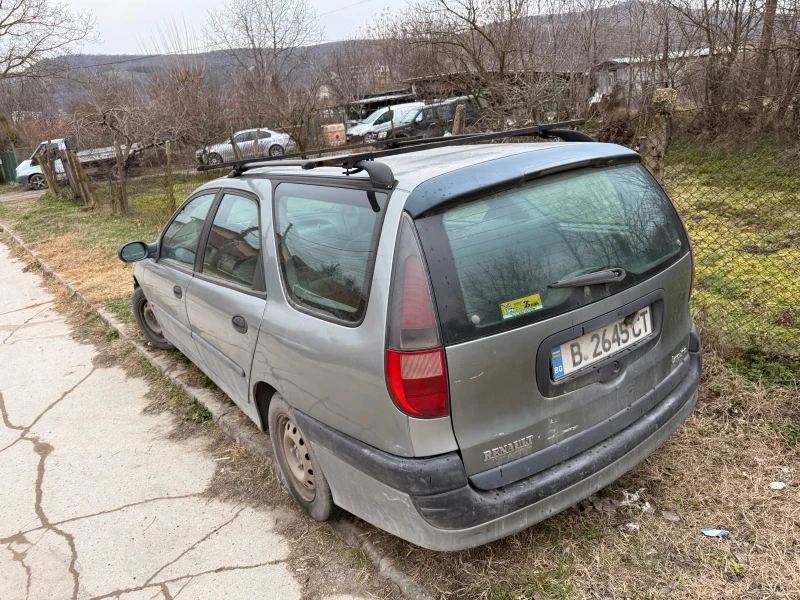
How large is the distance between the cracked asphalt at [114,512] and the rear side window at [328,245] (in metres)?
1.23

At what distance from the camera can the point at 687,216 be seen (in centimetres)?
739

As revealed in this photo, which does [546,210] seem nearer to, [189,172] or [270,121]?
[189,172]

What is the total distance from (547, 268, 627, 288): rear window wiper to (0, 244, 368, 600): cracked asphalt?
1.60 metres

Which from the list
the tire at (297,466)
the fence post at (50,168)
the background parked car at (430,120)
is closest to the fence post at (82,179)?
the fence post at (50,168)

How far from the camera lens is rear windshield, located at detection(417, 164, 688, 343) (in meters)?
2.02

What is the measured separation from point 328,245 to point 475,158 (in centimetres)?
71

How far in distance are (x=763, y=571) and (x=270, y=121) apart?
854 inches

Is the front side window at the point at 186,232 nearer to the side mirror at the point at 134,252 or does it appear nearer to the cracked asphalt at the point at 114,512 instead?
the side mirror at the point at 134,252

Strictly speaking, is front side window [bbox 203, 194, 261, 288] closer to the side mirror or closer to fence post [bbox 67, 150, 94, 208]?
the side mirror

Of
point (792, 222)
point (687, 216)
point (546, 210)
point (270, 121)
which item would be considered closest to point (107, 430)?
point (546, 210)

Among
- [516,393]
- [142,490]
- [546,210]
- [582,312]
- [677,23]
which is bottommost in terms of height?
[142,490]

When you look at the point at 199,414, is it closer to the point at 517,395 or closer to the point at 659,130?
the point at 517,395

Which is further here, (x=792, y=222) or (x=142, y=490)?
(x=792, y=222)

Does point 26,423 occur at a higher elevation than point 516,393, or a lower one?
lower
